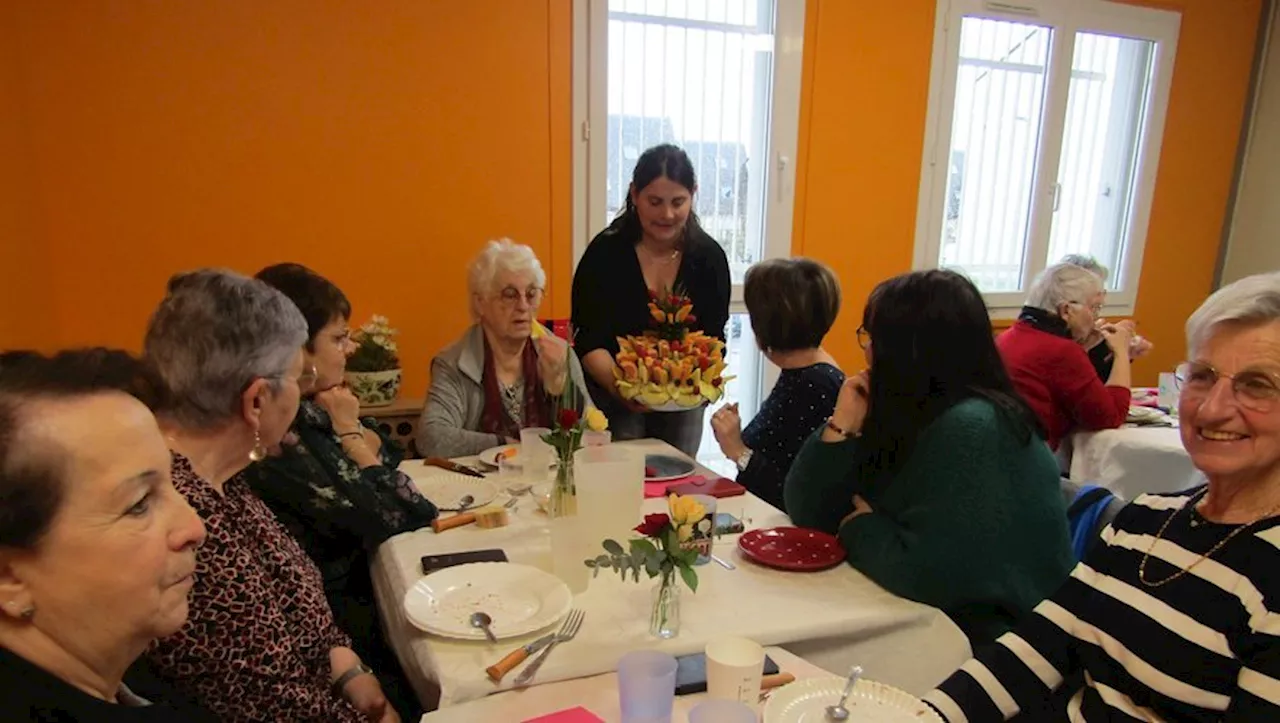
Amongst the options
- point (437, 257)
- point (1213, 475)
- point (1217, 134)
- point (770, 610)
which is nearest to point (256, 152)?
point (437, 257)

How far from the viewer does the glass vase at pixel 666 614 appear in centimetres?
124

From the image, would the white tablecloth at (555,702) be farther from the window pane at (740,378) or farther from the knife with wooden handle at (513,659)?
the window pane at (740,378)

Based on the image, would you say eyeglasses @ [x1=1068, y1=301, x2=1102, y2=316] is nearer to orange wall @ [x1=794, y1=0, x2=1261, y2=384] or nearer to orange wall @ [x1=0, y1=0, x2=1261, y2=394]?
orange wall @ [x1=794, y1=0, x2=1261, y2=384]

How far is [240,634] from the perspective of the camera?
3.68ft

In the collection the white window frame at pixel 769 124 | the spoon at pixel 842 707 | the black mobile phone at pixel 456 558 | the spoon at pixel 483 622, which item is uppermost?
the white window frame at pixel 769 124

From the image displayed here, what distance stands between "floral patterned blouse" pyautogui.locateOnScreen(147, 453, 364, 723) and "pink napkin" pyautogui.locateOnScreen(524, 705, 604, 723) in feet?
1.35

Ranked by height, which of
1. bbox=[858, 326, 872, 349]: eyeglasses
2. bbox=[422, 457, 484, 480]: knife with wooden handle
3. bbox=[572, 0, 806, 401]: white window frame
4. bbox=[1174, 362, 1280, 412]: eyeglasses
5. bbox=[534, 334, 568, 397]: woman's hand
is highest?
bbox=[572, 0, 806, 401]: white window frame

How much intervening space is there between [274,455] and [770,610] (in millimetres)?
1016

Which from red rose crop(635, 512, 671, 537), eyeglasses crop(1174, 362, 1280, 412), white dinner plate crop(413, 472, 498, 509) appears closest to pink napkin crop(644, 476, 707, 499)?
white dinner plate crop(413, 472, 498, 509)

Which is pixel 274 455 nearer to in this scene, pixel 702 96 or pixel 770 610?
pixel 770 610

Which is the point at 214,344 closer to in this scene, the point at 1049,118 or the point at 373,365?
the point at 373,365

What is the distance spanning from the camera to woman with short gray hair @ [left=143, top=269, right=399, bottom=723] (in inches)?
43.8

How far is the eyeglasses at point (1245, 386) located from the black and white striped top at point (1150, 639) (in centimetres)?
15

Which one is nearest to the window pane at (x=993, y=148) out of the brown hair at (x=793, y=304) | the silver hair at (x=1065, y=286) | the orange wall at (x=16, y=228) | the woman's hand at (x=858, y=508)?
the silver hair at (x=1065, y=286)
